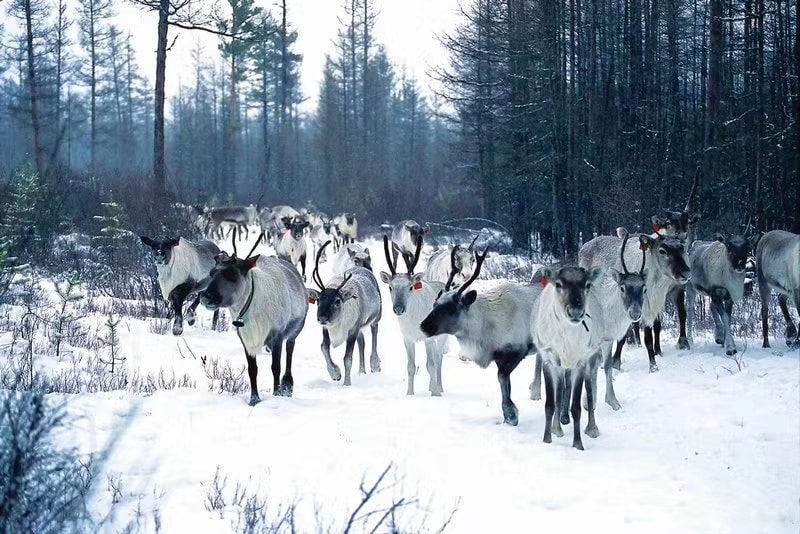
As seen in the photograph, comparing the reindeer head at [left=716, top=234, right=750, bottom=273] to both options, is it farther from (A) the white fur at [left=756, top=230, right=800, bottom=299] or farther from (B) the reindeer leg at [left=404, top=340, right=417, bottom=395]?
(B) the reindeer leg at [left=404, top=340, right=417, bottom=395]

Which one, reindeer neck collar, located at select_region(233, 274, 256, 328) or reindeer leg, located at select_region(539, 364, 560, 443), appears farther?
reindeer neck collar, located at select_region(233, 274, 256, 328)

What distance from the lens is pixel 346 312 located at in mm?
8750

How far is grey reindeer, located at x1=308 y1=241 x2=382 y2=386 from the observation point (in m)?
8.43

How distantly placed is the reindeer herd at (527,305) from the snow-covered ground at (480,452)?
40 centimetres

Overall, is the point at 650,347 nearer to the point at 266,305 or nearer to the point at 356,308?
the point at 356,308

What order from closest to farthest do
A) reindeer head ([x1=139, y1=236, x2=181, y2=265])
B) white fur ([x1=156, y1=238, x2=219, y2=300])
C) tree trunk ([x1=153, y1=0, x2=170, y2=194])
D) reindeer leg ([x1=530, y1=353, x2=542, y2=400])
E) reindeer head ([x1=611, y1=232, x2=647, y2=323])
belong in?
reindeer head ([x1=611, y1=232, x2=647, y2=323])
reindeer leg ([x1=530, y1=353, x2=542, y2=400])
reindeer head ([x1=139, y1=236, x2=181, y2=265])
white fur ([x1=156, y1=238, x2=219, y2=300])
tree trunk ([x1=153, y1=0, x2=170, y2=194])

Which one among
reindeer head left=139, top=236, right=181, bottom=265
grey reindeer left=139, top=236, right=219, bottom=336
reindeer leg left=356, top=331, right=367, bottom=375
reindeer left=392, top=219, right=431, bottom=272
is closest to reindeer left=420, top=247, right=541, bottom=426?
reindeer leg left=356, top=331, right=367, bottom=375

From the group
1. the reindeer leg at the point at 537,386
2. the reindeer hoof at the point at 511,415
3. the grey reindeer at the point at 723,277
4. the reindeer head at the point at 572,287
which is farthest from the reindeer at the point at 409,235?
the reindeer head at the point at 572,287

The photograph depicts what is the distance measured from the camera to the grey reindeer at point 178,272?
11.0 m

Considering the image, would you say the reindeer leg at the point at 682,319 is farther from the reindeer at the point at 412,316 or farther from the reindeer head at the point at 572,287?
the reindeer head at the point at 572,287

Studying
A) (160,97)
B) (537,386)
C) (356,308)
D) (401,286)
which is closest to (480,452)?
(537,386)

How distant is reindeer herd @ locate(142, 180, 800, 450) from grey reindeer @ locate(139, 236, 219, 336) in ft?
0.07

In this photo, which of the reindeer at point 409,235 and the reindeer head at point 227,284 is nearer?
the reindeer head at point 227,284

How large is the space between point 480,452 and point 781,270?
16.3ft
